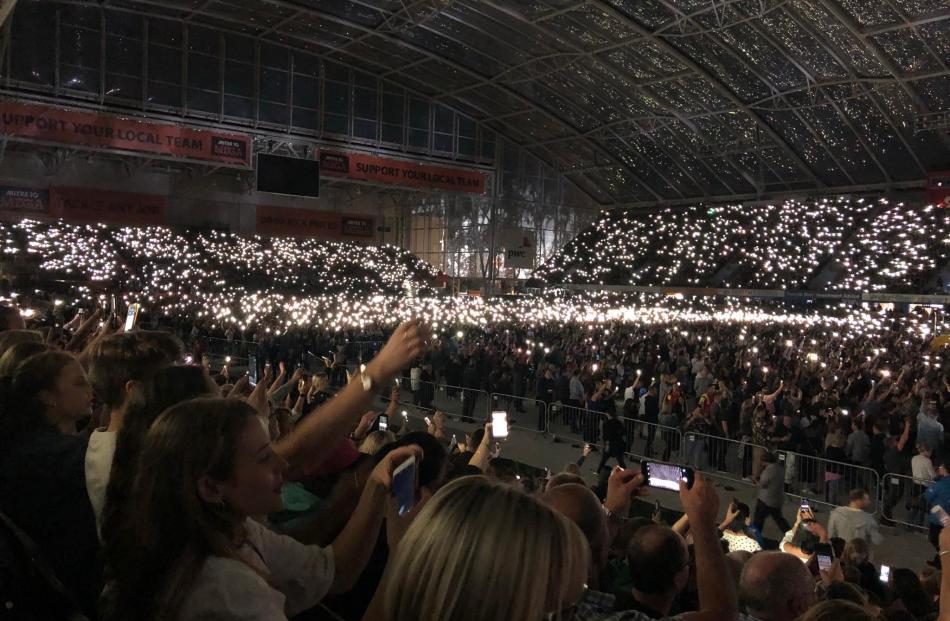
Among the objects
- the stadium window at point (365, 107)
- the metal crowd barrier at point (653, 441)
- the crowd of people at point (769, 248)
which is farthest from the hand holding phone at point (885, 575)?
the stadium window at point (365, 107)

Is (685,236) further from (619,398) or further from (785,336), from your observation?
(619,398)

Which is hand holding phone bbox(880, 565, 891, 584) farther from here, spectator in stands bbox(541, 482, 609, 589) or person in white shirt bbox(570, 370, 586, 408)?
person in white shirt bbox(570, 370, 586, 408)

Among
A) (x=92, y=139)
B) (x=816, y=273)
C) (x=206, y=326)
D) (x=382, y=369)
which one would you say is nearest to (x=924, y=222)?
(x=816, y=273)

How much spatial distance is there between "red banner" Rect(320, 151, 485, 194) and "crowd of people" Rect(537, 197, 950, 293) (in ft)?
22.1

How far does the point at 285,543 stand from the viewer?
6.23 ft

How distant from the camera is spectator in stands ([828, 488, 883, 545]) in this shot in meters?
6.97

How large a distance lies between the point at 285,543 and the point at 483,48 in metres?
27.0

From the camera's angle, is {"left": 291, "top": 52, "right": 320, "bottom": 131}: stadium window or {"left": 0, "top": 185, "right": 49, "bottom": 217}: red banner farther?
{"left": 291, "top": 52, "right": 320, "bottom": 131}: stadium window

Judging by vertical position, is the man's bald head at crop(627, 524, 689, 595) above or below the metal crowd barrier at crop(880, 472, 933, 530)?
above

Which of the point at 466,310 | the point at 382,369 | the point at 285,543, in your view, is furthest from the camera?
the point at 466,310

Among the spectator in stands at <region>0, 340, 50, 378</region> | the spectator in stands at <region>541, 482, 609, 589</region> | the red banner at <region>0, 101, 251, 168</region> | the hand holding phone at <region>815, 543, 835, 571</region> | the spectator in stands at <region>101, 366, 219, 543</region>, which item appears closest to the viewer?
the spectator in stands at <region>101, 366, 219, 543</region>

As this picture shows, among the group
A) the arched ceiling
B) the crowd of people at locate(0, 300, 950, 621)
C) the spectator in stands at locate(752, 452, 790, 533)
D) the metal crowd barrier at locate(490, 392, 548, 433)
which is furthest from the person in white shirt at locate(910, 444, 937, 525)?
the arched ceiling

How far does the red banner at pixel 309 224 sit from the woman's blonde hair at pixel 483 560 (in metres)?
29.4

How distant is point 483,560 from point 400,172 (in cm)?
2841
